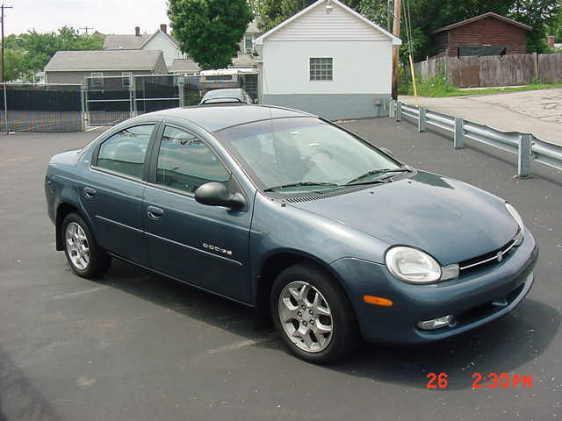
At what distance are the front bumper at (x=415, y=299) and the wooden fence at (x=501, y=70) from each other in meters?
39.6

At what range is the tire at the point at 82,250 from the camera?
20.7 feet

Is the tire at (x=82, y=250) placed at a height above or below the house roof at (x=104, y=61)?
below

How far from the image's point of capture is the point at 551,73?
141ft

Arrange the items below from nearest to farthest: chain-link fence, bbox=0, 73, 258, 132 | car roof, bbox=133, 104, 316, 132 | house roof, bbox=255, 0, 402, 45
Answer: car roof, bbox=133, 104, 316, 132 → house roof, bbox=255, 0, 402, 45 → chain-link fence, bbox=0, 73, 258, 132

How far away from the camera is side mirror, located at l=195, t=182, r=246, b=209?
4.75 metres

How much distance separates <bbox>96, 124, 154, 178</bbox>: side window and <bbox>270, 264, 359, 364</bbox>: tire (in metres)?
1.86

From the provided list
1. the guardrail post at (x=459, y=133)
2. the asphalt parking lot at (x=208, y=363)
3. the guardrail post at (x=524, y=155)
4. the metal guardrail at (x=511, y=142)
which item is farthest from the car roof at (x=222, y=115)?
the guardrail post at (x=459, y=133)

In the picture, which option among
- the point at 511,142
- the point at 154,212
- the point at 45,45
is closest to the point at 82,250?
the point at 154,212

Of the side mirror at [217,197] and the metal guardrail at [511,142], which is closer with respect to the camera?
the side mirror at [217,197]

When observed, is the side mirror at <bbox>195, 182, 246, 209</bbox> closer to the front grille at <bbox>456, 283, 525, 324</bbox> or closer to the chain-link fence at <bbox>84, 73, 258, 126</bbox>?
the front grille at <bbox>456, 283, 525, 324</bbox>

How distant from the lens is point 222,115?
18.6ft

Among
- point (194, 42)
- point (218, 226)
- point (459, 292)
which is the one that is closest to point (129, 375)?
point (218, 226)

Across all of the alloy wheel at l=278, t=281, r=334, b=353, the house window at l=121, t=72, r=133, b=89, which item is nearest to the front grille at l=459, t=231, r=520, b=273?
the alloy wheel at l=278, t=281, r=334, b=353
